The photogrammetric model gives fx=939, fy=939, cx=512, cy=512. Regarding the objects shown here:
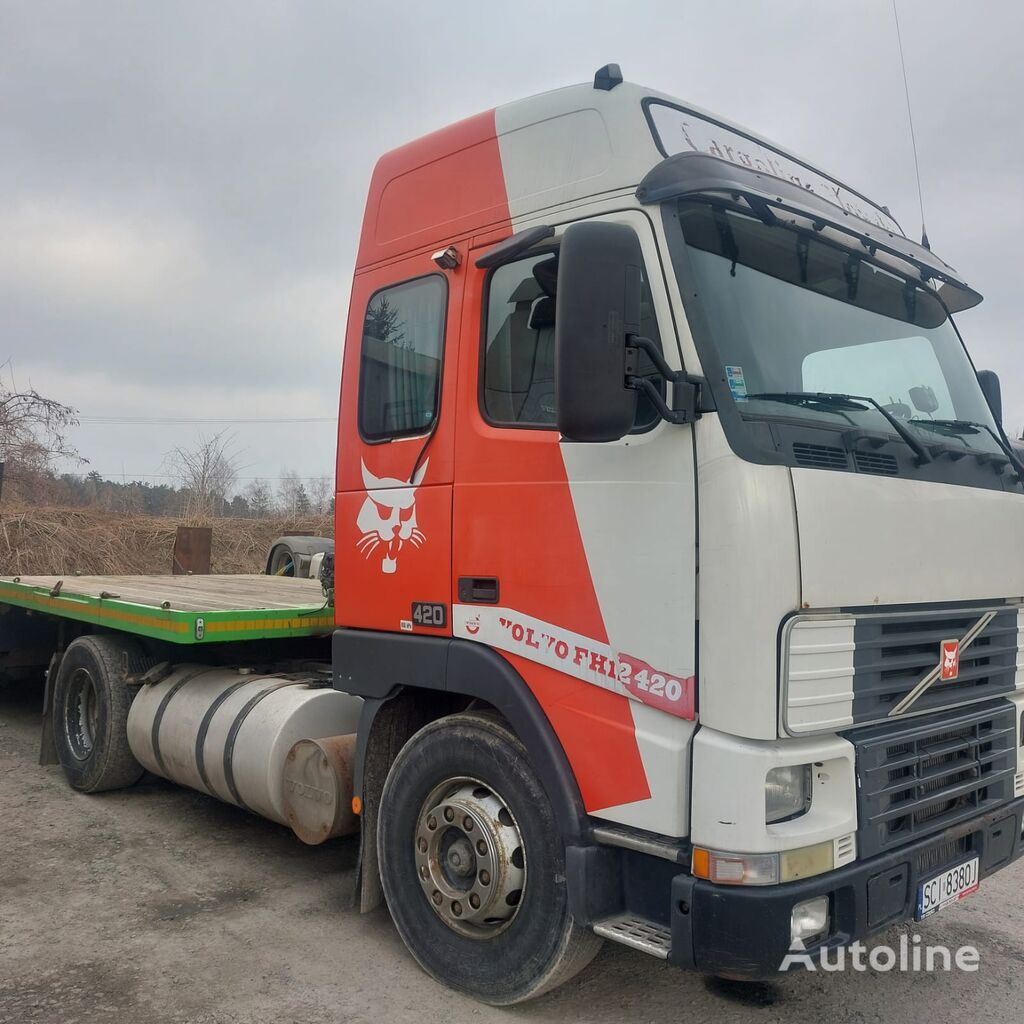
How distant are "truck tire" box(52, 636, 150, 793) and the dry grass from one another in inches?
354

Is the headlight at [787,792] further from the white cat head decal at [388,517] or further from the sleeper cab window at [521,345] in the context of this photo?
the white cat head decal at [388,517]

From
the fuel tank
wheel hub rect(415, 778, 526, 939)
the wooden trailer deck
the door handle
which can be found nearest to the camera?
wheel hub rect(415, 778, 526, 939)

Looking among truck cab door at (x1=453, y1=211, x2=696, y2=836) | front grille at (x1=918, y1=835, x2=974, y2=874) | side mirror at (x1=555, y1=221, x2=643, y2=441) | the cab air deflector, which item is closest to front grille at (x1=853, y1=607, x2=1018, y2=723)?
front grille at (x1=918, y1=835, x2=974, y2=874)

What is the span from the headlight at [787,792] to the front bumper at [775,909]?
0.19 meters

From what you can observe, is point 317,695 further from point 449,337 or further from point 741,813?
point 741,813

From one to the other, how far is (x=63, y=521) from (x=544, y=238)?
1601 centimetres

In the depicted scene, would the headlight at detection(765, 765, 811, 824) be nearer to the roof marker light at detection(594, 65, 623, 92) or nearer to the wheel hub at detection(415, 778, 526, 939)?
the wheel hub at detection(415, 778, 526, 939)

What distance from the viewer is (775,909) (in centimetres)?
260

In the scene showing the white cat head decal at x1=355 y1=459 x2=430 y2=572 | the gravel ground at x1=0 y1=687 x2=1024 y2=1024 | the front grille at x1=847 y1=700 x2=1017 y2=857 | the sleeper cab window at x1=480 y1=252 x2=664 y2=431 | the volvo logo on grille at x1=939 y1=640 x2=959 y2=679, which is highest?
the sleeper cab window at x1=480 y1=252 x2=664 y2=431

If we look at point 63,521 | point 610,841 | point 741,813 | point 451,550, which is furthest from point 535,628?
point 63,521

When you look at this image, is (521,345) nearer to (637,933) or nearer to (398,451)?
(398,451)

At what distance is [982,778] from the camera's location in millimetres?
3238

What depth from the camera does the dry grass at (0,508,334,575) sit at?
15.9 meters

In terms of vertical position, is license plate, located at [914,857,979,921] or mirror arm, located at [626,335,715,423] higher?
mirror arm, located at [626,335,715,423]
